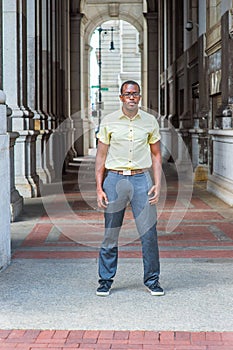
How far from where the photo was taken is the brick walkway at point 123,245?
5.74 m

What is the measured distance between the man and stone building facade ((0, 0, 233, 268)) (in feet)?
Answer: 6.03

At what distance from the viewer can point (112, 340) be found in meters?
5.80

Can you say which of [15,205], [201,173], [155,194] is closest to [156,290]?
[155,194]

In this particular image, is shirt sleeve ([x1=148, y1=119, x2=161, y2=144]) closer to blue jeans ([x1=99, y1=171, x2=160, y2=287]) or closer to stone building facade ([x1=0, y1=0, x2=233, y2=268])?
blue jeans ([x1=99, y1=171, x2=160, y2=287])

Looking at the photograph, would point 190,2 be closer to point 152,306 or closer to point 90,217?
point 90,217

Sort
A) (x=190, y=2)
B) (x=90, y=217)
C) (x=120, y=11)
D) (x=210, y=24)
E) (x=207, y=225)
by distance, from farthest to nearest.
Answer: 1. (x=120, y=11)
2. (x=190, y=2)
3. (x=210, y=24)
4. (x=90, y=217)
5. (x=207, y=225)

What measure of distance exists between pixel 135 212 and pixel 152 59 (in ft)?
108

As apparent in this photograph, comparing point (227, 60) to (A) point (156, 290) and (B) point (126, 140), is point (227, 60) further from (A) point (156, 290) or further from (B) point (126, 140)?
(A) point (156, 290)

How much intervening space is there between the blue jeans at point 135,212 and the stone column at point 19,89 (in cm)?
894

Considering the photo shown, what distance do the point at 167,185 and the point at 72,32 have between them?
1909 cm

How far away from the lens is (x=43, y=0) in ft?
75.9

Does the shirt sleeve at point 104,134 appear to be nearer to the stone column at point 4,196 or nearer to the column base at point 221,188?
the stone column at point 4,196

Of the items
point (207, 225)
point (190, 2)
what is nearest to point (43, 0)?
point (190, 2)

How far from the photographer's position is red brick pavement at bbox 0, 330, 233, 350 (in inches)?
222
